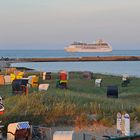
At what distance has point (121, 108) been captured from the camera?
16.2 m

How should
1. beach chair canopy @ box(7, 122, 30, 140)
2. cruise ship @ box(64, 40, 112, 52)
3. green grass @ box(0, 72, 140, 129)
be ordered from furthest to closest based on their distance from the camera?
cruise ship @ box(64, 40, 112, 52) < green grass @ box(0, 72, 140, 129) < beach chair canopy @ box(7, 122, 30, 140)

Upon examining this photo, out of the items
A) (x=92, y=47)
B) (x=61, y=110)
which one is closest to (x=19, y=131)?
(x=61, y=110)

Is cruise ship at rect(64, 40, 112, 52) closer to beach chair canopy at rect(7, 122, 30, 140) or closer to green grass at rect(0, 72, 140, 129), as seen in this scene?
green grass at rect(0, 72, 140, 129)

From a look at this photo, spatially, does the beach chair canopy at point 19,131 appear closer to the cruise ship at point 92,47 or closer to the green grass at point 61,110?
the green grass at point 61,110

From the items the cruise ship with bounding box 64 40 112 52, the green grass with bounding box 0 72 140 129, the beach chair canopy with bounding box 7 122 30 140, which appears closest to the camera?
the beach chair canopy with bounding box 7 122 30 140

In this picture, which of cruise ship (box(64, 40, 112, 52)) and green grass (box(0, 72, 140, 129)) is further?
cruise ship (box(64, 40, 112, 52))

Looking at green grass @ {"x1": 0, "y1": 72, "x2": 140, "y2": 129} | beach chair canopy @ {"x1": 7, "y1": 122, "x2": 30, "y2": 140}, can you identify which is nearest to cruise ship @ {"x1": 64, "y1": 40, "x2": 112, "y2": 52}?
green grass @ {"x1": 0, "y1": 72, "x2": 140, "y2": 129}

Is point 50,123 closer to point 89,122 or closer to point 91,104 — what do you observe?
point 89,122

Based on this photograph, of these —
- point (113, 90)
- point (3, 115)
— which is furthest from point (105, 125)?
point (113, 90)

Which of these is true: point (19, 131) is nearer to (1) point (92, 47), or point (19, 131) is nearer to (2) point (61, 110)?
(2) point (61, 110)

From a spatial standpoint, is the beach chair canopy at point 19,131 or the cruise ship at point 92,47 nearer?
the beach chair canopy at point 19,131

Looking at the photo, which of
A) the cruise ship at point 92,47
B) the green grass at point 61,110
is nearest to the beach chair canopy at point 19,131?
the green grass at point 61,110

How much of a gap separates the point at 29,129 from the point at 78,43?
14979 centimetres

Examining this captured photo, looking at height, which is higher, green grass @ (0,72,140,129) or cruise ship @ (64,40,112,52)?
green grass @ (0,72,140,129)
